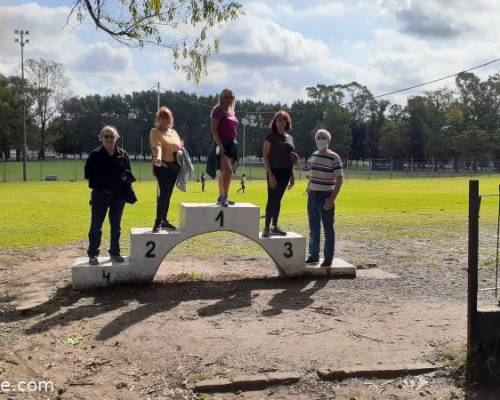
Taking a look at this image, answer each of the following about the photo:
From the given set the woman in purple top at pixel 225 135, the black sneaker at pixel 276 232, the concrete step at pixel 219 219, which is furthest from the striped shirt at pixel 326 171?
the woman in purple top at pixel 225 135

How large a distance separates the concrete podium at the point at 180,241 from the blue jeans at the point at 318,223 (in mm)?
356

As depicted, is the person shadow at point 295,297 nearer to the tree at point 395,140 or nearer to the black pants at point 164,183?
the black pants at point 164,183

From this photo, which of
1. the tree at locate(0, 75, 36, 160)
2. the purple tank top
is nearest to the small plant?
the purple tank top

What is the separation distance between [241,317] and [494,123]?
288 ft

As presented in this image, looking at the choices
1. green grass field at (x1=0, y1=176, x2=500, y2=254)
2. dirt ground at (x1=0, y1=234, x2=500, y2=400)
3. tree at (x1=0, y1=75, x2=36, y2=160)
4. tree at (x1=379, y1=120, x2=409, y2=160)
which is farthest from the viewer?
tree at (x1=379, y1=120, x2=409, y2=160)

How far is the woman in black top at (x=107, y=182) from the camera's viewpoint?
23.5 feet

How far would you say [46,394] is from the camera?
13.6 ft

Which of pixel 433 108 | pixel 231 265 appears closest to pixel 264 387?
pixel 231 265

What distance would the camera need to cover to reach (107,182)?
7238mm

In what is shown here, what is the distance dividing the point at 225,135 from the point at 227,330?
2.96 metres

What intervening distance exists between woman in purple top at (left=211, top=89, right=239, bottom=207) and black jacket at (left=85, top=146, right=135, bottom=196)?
126 centimetres

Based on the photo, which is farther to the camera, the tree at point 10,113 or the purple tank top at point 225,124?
the tree at point 10,113

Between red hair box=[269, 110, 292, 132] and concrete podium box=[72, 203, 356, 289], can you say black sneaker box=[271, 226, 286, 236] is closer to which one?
concrete podium box=[72, 203, 356, 289]

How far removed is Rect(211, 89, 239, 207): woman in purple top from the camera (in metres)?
7.56
